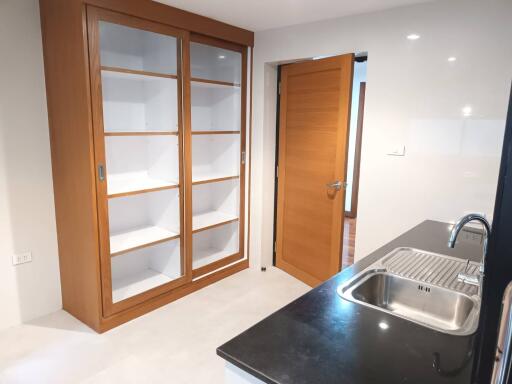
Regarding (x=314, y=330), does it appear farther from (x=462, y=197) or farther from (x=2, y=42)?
(x=2, y=42)

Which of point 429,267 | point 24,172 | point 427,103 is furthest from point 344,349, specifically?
point 24,172

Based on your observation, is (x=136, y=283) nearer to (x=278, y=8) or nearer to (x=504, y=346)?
(x=278, y=8)

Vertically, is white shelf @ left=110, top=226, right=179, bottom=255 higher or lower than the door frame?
lower

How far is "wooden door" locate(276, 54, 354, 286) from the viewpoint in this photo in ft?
9.90

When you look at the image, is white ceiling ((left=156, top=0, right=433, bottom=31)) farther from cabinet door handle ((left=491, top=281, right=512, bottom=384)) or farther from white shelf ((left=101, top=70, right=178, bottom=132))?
cabinet door handle ((left=491, top=281, right=512, bottom=384))

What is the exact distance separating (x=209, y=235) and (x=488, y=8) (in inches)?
119

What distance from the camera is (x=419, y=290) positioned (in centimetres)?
157

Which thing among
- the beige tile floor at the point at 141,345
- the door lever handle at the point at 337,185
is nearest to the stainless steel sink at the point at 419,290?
the beige tile floor at the point at 141,345

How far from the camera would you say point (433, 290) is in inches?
60.2

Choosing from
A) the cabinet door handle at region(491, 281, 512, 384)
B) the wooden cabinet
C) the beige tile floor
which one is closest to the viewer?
the cabinet door handle at region(491, 281, 512, 384)

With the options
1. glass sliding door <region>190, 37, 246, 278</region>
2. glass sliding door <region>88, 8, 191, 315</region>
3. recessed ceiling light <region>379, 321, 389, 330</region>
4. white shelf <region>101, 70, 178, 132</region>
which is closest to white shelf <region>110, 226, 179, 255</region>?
glass sliding door <region>88, 8, 191, 315</region>

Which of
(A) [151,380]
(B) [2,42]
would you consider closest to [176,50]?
(B) [2,42]

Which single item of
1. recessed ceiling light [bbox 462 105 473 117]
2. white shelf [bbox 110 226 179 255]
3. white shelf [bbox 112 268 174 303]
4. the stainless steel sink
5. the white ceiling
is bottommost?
white shelf [bbox 112 268 174 303]

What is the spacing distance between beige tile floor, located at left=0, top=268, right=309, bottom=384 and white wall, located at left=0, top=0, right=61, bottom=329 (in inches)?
11.7
